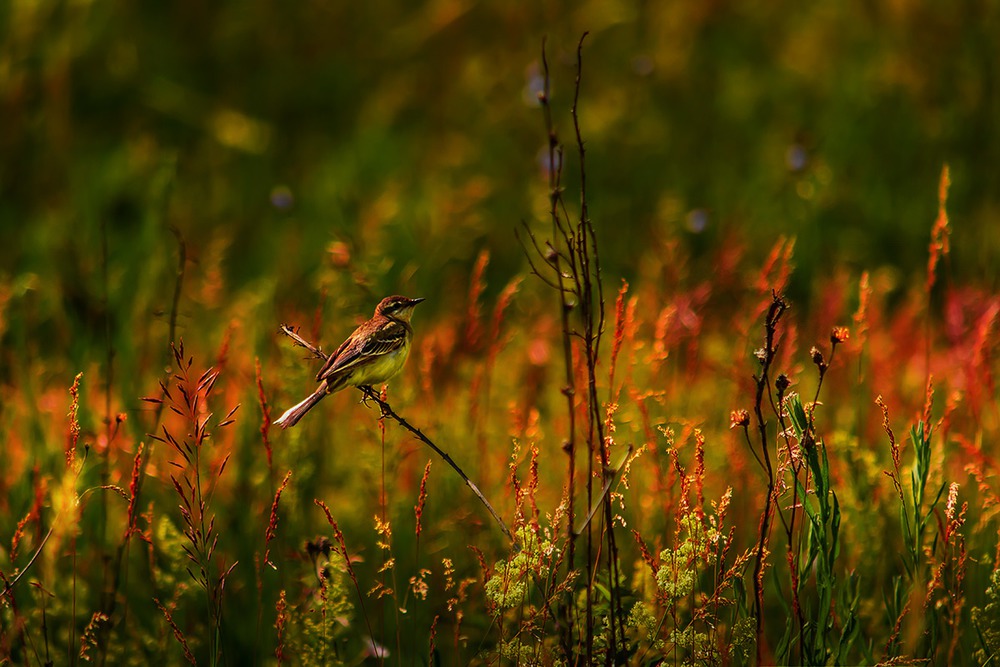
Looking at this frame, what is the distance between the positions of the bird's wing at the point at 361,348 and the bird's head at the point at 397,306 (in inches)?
3.6

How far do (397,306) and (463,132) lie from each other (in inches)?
227

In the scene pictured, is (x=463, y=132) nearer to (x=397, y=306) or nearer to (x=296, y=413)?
(x=397, y=306)

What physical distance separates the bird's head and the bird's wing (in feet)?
0.30

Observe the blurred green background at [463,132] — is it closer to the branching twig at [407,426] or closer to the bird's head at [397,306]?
the bird's head at [397,306]

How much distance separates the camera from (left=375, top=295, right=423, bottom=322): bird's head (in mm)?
2105

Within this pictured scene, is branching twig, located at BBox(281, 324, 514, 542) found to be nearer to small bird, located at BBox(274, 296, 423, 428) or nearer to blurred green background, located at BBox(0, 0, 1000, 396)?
small bird, located at BBox(274, 296, 423, 428)

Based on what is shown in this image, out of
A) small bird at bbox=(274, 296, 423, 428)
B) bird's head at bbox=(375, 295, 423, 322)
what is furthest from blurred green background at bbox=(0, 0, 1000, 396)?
small bird at bbox=(274, 296, 423, 428)

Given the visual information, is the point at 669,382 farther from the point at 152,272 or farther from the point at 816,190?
the point at 152,272

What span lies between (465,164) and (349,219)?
4.79 feet

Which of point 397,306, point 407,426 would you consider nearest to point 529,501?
point 397,306

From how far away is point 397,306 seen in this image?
2.17m

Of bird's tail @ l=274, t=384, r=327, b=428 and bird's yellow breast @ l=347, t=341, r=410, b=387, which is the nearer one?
bird's tail @ l=274, t=384, r=327, b=428

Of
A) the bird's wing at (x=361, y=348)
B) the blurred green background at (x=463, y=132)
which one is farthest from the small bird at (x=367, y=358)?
the blurred green background at (x=463, y=132)

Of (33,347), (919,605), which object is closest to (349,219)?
(33,347)
